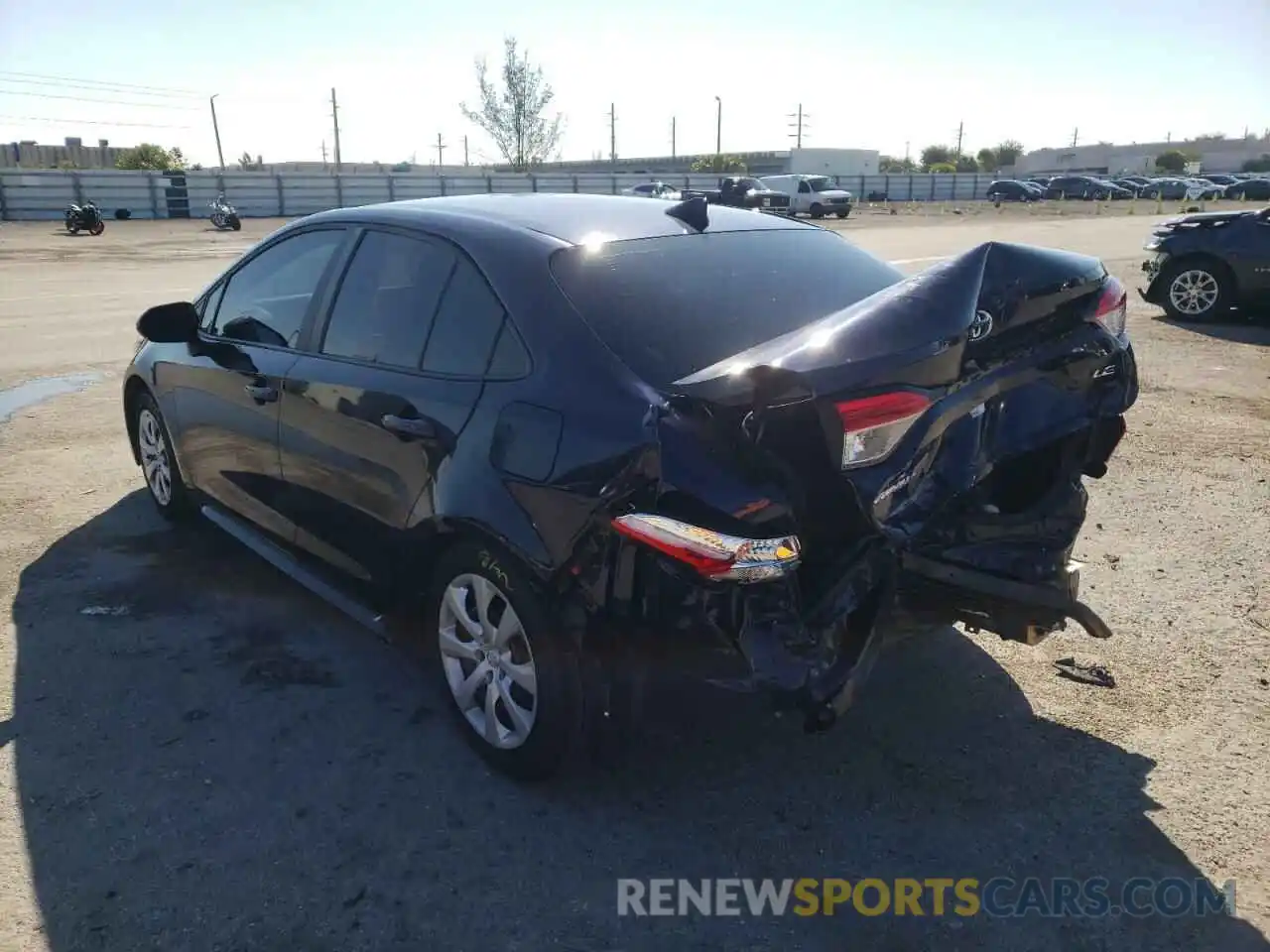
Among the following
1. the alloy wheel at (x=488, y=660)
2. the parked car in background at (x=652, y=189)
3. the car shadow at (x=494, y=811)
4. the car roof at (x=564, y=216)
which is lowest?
the car shadow at (x=494, y=811)

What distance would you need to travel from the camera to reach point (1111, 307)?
3.01m

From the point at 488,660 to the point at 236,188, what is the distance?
42.6 m

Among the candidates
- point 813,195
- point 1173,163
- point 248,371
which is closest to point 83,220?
point 813,195

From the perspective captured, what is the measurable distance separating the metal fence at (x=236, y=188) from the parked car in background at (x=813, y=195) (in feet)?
19.9

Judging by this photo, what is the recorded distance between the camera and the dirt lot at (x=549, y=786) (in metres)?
2.45

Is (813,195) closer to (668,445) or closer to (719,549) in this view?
(668,445)

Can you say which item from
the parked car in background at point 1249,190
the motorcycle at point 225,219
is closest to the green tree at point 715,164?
the parked car in background at point 1249,190

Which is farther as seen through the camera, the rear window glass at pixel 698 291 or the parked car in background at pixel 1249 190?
the parked car in background at pixel 1249 190

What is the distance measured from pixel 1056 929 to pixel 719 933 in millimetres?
839

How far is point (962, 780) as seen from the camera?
3.00 metres

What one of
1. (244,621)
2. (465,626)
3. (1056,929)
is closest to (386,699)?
(465,626)

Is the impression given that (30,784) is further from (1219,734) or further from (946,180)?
(946,180)

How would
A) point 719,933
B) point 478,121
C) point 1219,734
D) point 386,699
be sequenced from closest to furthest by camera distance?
point 719,933
point 1219,734
point 386,699
point 478,121

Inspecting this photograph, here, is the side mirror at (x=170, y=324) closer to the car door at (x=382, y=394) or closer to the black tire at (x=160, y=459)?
the black tire at (x=160, y=459)
